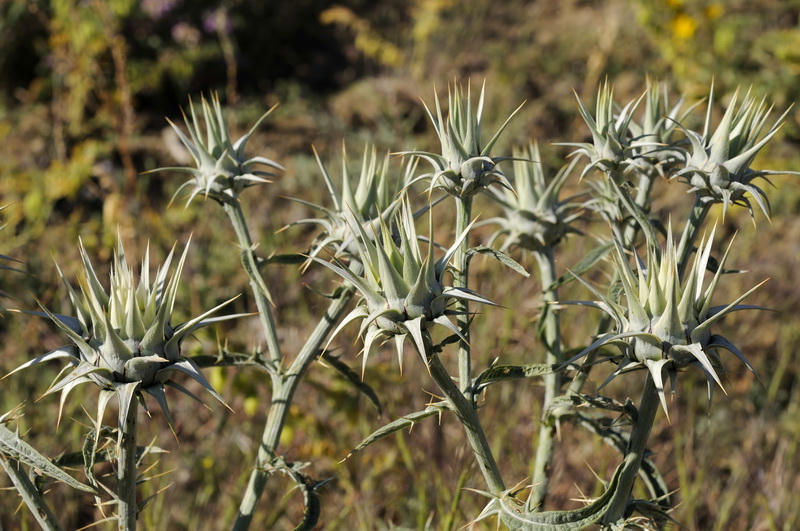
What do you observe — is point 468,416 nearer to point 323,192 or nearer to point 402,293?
point 402,293

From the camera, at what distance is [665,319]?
1.59 m

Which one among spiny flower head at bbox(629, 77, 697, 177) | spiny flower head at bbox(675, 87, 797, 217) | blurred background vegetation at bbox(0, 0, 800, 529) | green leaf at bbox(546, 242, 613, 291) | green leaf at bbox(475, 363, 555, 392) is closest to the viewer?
green leaf at bbox(475, 363, 555, 392)

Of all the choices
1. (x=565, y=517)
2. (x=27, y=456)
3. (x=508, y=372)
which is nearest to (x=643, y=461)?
(x=565, y=517)

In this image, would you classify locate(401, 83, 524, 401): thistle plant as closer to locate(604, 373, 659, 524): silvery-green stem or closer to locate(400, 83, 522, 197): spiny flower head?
locate(400, 83, 522, 197): spiny flower head

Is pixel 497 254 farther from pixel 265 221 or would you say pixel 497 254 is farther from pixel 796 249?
pixel 796 249

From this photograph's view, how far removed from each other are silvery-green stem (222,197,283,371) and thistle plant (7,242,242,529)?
1.44ft

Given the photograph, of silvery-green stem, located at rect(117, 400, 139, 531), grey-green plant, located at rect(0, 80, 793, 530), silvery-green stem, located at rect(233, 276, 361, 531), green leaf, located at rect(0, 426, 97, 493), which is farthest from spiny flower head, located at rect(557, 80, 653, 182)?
green leaf, located at rect(0, 426, 97, 493)

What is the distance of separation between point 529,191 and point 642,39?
7804 millimetres

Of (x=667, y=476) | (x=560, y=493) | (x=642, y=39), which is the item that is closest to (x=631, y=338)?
(x=560, y=493)

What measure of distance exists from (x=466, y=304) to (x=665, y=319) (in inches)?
20.6

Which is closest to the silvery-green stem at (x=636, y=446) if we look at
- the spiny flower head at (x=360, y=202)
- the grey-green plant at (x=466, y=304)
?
the grey-green plant at (x=466, y=304)

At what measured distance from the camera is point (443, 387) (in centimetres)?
175

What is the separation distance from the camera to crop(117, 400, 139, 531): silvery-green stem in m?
1.77

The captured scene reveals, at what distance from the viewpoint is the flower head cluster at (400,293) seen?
4.93 feet
